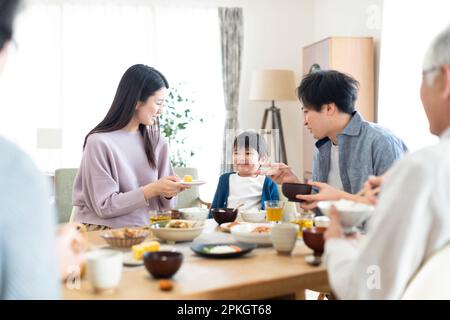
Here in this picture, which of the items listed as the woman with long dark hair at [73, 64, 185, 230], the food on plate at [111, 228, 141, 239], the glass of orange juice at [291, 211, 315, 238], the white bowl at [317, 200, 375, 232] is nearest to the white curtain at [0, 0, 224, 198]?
the woman with long dark hair at [73, 64, 185, 230]

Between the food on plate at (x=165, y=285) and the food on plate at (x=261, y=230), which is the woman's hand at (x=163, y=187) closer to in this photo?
the food on plate at (x=261, y=230)

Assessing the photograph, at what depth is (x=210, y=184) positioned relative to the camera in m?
5.73

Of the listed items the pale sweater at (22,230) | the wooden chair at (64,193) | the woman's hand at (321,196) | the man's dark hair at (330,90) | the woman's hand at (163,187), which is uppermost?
the man's dark hair at (330,90)

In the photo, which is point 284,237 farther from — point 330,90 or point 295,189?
point 330,90

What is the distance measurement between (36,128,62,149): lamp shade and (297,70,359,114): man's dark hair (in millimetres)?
3587

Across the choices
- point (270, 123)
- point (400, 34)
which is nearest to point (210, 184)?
point (270, 123)

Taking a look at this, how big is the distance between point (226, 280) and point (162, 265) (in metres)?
0.17

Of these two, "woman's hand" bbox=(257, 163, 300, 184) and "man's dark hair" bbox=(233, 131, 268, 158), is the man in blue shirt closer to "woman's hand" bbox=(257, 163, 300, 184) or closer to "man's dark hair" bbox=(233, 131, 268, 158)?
"woman's hand" bbox=(257, 163, 300, 184)

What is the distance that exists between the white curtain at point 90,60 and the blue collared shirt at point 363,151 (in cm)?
328

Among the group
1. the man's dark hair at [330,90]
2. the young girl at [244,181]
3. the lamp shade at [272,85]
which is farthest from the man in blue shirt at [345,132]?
the lamp shade at [272,85]

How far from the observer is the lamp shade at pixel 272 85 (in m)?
5.20

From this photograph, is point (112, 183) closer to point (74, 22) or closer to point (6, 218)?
point (6, 218)

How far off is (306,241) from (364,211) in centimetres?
23
